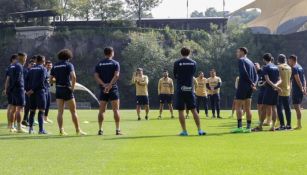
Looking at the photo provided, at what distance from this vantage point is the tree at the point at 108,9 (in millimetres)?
81812

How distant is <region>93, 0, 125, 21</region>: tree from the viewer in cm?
8181

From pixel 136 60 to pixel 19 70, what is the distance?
55646 millimetres

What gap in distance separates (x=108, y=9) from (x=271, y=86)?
6560cm

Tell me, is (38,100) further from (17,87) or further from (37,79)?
(17,87)

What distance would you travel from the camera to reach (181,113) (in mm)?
15977

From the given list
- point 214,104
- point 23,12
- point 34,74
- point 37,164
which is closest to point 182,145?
point 37,164

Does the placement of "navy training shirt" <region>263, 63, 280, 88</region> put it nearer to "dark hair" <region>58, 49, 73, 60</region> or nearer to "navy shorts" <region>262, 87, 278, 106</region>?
"navy shorts" <region>262, 87, 278, 106</region>

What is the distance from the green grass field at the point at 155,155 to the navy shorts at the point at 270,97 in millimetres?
2593

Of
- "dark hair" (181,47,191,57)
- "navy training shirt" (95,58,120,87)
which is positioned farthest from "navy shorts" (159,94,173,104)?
"dark hair" (181,47,191,57)

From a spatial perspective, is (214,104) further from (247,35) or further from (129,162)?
(247,35)

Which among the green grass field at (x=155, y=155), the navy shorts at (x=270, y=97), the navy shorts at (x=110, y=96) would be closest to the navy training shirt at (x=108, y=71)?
the navy shorts at (x=110, y=96)

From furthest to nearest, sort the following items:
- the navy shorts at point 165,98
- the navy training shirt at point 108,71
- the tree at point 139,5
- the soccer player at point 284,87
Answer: the tree at point 139,5
the navy shorts at point 165,98
the soccer player at point 284,87
the navy training shirt at point 108,71

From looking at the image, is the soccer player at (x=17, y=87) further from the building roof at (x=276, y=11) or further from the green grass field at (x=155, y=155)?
the building roof at (x=276, y=11)

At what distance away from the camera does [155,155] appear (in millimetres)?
11023
